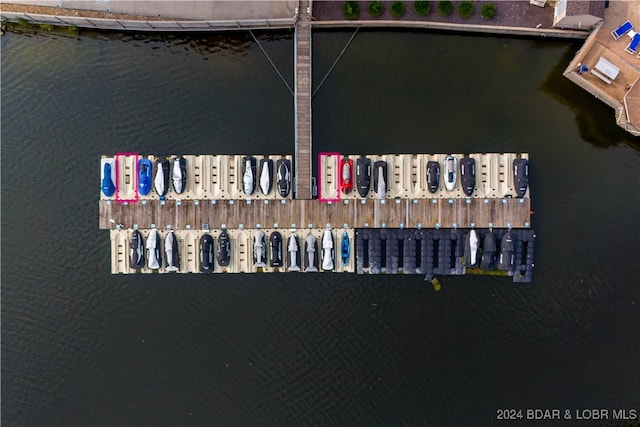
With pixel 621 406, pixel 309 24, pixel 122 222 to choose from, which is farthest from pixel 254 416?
pixel 309 24

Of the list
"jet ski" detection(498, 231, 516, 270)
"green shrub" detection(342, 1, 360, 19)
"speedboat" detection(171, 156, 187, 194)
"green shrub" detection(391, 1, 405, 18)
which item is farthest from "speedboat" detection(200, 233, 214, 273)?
"jet ski" detection(498, 231, 516, 270)

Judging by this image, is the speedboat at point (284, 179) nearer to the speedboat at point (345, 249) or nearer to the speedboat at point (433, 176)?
the speedboat at point (345, 249)

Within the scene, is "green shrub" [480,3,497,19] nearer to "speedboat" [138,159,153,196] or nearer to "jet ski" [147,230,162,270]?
"speedboat" [138,159,153,196]

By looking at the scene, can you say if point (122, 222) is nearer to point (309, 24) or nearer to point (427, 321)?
point (309, 24)

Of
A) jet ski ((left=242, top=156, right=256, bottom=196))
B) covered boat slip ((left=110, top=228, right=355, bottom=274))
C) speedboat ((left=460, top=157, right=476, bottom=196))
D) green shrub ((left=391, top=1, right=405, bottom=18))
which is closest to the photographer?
green shrub ((left=391, top=1, right=405, bottom=18))

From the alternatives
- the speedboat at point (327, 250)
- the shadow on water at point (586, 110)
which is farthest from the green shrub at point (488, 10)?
the speedboat at point (327, 250)

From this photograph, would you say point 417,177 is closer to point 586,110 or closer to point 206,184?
point 586,110

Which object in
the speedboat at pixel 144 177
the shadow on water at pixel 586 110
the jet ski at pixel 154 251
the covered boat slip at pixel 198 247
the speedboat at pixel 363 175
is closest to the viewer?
the speedboat at pixel 363 175
